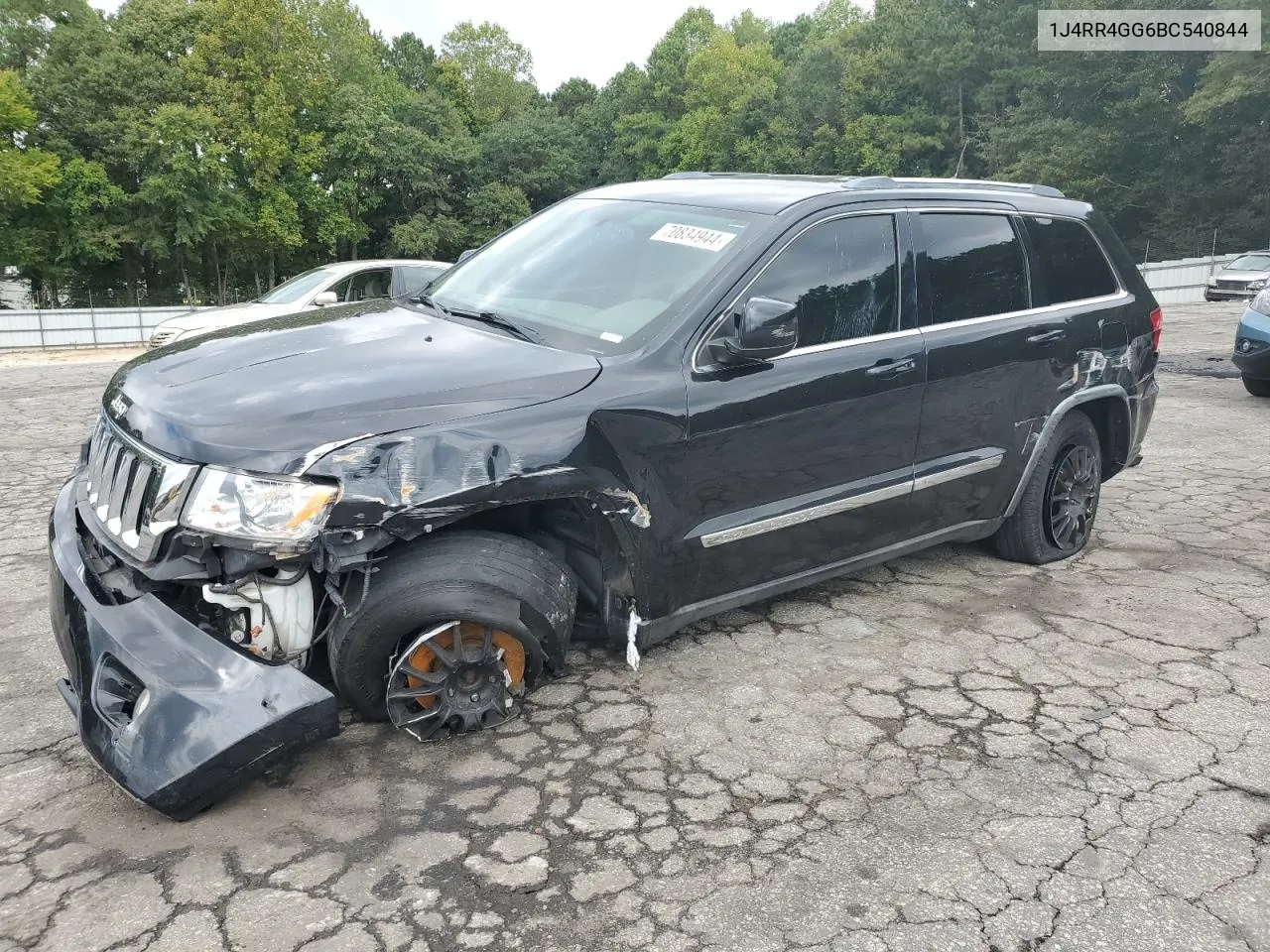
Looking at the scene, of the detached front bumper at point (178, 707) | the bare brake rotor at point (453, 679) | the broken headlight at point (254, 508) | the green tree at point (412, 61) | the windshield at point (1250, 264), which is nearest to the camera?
the detached front bumper at point (178, 707)

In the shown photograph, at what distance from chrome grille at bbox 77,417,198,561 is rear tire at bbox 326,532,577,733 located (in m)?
0.56

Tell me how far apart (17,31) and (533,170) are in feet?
74.6

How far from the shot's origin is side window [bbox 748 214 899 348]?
3.60 metres

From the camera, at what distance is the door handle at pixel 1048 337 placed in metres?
4.35

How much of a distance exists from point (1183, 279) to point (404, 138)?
32.1 m

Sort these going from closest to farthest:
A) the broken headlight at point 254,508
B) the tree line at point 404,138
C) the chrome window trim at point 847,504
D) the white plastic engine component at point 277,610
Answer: the broken headlight at point 254,508 → the white plastic engine component at point 277,610 → the chrome window trim at point 847,504 → the tree line at point 404,138

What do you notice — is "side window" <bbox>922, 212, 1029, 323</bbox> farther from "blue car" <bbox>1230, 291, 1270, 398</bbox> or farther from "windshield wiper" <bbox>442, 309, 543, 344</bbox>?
"blue car" <bbox>1230, 291, 1270, 398</bbox>

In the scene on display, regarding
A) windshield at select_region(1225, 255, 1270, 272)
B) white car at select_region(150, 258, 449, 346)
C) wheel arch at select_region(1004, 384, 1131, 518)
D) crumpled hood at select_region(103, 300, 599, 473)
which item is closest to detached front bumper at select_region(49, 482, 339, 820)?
crumpled hood at select_region(103, 300, 599, 473)

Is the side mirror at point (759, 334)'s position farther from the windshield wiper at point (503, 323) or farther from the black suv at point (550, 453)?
the windshield wiper at point (503, 323)

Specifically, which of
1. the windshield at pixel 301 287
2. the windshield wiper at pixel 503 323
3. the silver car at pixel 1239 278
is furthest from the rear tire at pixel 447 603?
the silver car at pixel 1239 278

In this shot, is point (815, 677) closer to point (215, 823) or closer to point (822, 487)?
point (822, 487)

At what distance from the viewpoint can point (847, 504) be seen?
3797 mm

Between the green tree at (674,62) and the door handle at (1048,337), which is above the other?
the green tree at (674,62)

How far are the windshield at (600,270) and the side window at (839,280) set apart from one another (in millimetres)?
207
